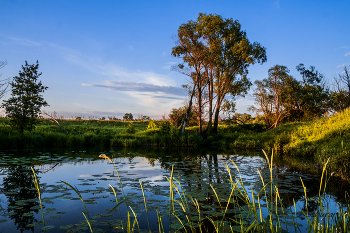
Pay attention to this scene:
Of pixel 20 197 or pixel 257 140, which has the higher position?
pixel 257 140

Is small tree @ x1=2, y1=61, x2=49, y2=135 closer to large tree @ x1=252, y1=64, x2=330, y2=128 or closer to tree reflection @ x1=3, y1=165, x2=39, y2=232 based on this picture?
tree reflection @ x1=3, y1=165, x2=39, y2=232

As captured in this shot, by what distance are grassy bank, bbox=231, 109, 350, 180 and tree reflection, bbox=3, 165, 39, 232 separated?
4.53 metres

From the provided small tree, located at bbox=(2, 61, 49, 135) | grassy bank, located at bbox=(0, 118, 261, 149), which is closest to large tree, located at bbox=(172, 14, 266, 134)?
grassy bank, located at bbox=(0, 118, 261, 149)

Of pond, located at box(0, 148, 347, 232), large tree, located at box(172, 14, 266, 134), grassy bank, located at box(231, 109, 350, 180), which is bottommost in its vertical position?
pond, located at box(0, 148, 347, 232)

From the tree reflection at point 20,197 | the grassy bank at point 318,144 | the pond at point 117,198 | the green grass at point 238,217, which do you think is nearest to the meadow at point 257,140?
the grassy bank at point 318,144

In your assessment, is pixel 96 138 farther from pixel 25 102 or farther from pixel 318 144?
pixel 318 144

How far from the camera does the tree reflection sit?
397 centimetres

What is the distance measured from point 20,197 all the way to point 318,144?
12.7 metres

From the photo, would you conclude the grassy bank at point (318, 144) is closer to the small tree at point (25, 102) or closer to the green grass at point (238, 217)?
the green grass at point (238, 217)

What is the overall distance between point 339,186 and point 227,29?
22.7 m

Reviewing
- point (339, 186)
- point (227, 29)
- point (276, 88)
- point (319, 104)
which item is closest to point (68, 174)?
point (339, 186)

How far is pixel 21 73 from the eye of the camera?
51.8ft

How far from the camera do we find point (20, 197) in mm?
5203

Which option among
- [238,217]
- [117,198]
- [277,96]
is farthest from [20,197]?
[277,96]
